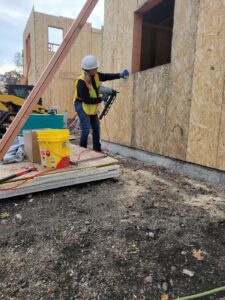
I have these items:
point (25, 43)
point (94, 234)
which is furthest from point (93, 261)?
point (25, 43)

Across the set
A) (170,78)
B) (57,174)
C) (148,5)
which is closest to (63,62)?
(148,5)

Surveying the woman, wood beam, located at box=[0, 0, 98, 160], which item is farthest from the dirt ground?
the woman

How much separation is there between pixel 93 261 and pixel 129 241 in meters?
0.32

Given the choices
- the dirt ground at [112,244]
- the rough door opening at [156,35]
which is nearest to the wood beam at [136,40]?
the rough door opening at [156,35]

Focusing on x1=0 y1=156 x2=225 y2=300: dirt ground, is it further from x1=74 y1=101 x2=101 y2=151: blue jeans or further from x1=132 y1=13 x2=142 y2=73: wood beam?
x1=132 y1=13 x2=142 y2=73: wood beam

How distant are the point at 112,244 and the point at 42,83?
1.95 m

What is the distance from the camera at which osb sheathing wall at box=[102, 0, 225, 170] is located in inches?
111

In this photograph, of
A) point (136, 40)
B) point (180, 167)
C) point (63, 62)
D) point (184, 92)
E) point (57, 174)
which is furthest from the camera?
point (63, 62)

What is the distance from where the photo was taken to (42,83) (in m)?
2.71

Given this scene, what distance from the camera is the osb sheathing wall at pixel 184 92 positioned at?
2.81 meters

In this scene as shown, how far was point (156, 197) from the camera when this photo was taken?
2559mm

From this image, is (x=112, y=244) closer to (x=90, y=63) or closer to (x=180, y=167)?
(x=180, y=167)

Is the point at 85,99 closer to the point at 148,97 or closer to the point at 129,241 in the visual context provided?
the point at 148,97

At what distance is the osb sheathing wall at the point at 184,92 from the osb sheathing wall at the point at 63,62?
6.90 meters
